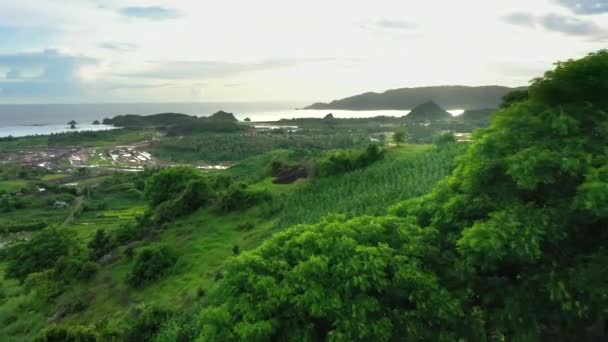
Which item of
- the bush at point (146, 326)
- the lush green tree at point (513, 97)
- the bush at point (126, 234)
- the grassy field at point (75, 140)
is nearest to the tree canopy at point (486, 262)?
the lush green tree at point (513, 97)

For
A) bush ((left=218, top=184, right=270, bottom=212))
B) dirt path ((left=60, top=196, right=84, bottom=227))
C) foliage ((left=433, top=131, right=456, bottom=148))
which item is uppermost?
foliage ((left=433, top=131, right=456, bottom=148))

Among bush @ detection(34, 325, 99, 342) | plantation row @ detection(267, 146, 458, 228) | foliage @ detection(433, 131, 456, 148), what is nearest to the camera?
bush @ detection(34, 325, 99, 342)

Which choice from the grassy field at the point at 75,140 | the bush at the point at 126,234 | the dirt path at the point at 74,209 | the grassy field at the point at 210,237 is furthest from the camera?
the grassy field at the point at 75,140

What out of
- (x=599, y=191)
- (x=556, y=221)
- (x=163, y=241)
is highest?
(x=599, y=191)

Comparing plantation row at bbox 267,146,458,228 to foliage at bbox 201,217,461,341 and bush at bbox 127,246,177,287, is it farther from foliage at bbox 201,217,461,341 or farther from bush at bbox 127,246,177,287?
foliage at bbox 201,217,461,341

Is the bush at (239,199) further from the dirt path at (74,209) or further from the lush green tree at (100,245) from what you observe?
the dirt path at (74,209)

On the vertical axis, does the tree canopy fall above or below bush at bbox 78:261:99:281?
above

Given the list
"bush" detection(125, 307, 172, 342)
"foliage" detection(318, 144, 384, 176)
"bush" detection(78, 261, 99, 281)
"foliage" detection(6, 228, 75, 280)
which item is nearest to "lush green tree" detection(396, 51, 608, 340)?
"bush" detection(125, 307, 172, 342)

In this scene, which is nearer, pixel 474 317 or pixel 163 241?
pixel 474 317

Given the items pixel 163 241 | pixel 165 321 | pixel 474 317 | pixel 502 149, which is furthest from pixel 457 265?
pixel 163 241

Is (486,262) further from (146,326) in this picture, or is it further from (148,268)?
(148,268)

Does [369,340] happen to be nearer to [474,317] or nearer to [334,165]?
[474,317]
